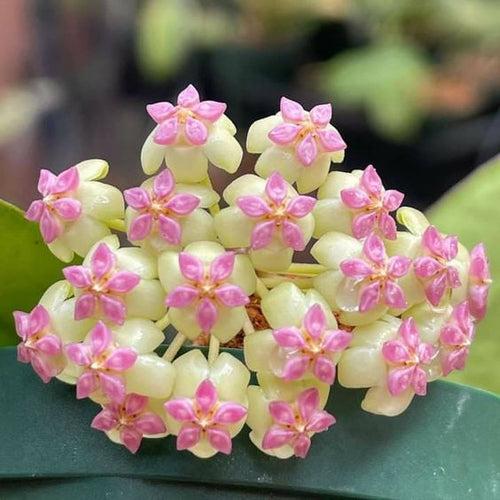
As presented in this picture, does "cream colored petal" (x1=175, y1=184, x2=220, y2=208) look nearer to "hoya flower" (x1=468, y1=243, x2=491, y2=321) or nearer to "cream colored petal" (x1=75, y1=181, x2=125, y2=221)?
"cream colored petal" (x1=75, y1=181, x2=125, y2=221)

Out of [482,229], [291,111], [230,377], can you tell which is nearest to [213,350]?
[230,377]

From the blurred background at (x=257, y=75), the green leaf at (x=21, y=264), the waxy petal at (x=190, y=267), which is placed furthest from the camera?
the blurred background at (x=257, y=75)

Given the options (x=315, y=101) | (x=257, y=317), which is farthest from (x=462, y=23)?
(x=257, y=317)

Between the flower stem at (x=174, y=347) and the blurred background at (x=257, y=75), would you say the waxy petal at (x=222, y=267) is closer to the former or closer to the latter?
the flower stem at (x=174, y=347)

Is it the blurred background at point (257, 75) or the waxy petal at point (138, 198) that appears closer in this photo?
the waxy petal at point (138, 198)

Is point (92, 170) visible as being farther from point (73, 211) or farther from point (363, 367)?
point (363, 367)

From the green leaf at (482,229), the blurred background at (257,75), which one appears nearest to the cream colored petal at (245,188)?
the green leaf at (482,229)

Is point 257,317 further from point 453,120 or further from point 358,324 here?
point 453,120

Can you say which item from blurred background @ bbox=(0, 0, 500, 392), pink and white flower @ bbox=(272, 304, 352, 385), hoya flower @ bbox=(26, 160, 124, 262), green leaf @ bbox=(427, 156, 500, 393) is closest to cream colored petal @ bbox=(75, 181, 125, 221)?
hoya flower @ bbox=(26, 160, 124, 262)
